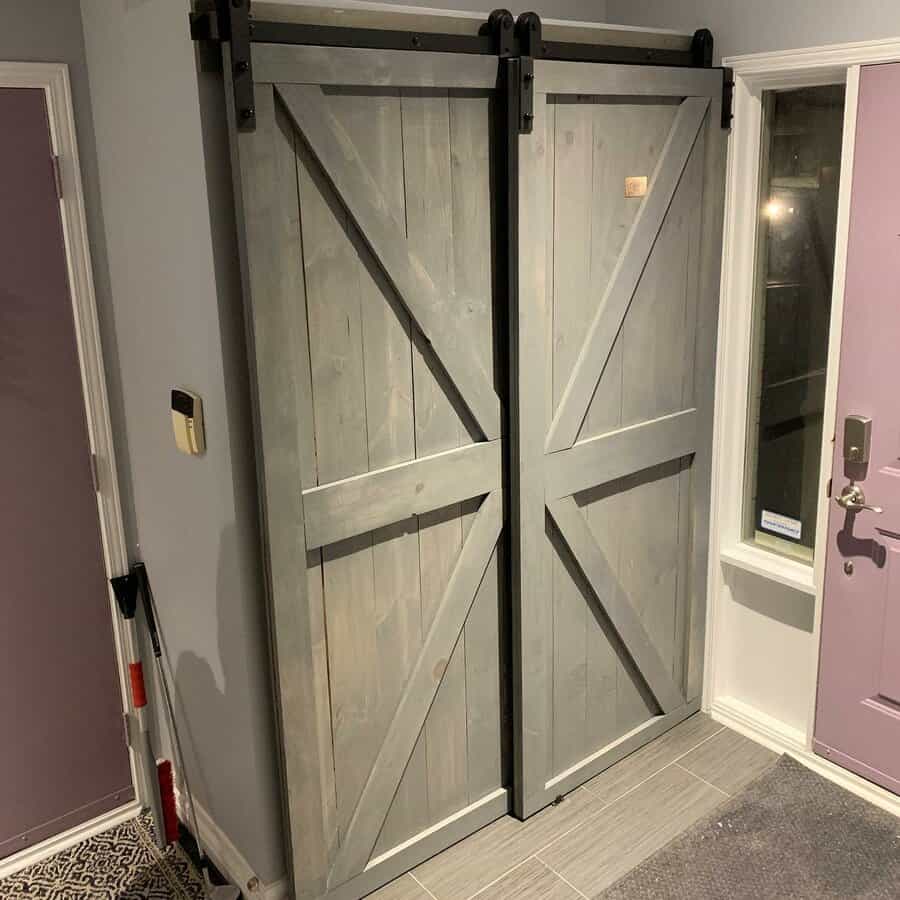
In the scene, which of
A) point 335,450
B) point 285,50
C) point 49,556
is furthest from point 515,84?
point 49,556

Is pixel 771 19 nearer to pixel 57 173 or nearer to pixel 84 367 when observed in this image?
pixel 57 173

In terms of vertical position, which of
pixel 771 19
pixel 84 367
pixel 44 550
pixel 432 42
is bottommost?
pixel 44 550

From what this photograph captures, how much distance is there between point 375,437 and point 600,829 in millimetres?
1456

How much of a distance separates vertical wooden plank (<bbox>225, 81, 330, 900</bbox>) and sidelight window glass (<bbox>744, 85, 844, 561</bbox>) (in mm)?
1647

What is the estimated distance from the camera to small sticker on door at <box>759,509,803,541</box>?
3145 millimetres

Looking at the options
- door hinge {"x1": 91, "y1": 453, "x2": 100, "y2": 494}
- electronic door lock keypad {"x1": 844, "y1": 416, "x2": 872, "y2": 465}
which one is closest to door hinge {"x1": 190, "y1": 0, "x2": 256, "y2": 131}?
door hinge {"x1": 91, "y1": 453, "x2": 100, "y2": 494}

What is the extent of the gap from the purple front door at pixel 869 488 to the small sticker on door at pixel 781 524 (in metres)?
0.21

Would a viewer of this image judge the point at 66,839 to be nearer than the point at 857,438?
No

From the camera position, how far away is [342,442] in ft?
7.53

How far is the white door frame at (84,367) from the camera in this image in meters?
2.41

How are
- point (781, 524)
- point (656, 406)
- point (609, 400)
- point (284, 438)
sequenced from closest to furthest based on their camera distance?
point (284, 438)
point (609, 400)
point (656, 406)
point (781, 524)

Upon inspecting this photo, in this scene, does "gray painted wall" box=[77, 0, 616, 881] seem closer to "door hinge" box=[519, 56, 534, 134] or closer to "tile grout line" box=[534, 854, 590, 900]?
"door hinge" box=[519, 56, 534, 134]

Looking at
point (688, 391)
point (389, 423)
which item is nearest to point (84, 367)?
point (389, 423)

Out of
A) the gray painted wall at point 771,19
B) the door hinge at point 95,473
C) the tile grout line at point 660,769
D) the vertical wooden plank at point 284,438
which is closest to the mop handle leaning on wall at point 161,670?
the door hinge at point 95,473
